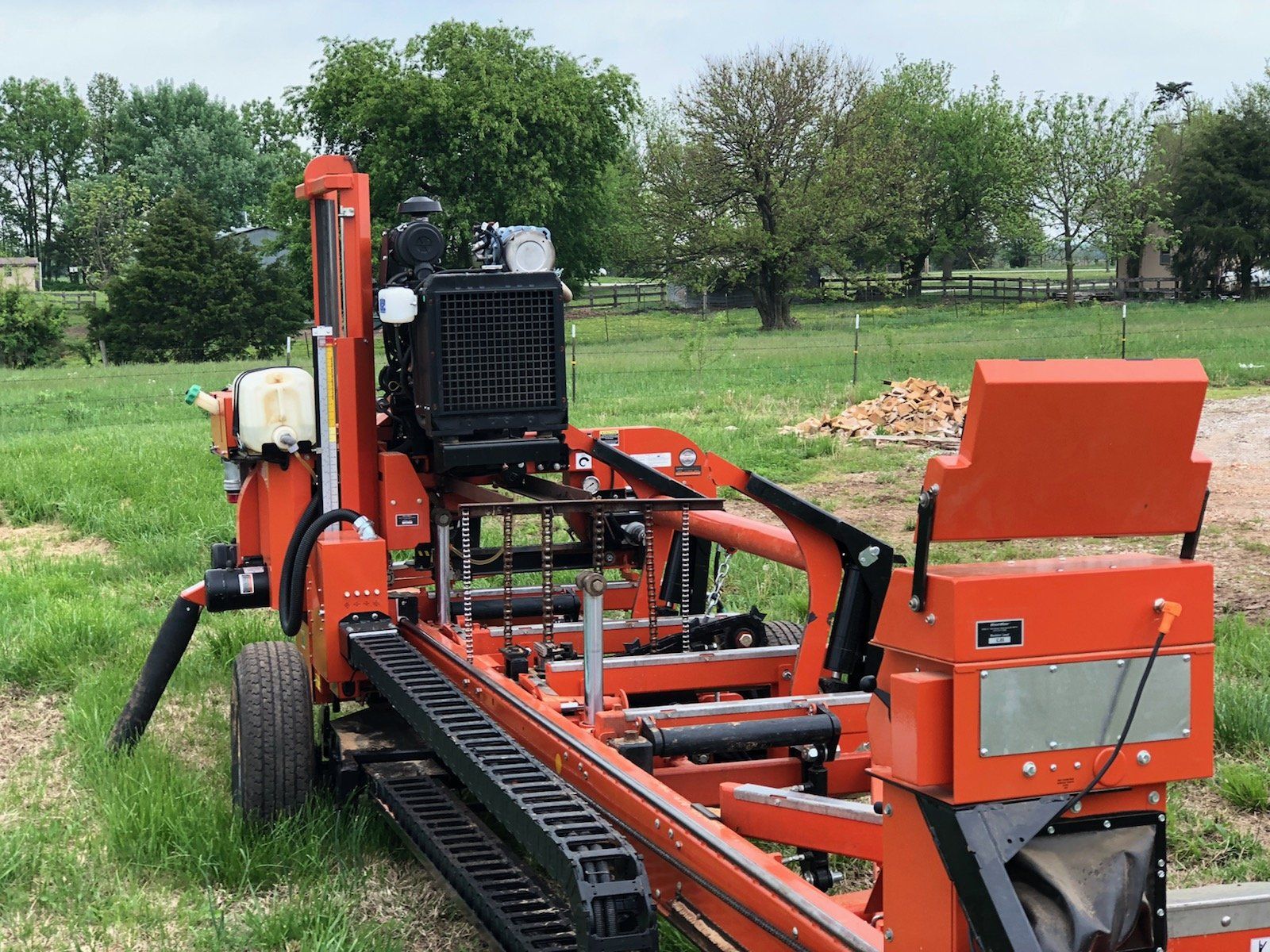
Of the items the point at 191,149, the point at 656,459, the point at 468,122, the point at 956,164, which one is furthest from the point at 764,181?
the point at 191,149

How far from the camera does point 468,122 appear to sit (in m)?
46.5

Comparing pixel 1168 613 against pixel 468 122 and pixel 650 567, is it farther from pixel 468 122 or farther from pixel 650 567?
pixel 468 122

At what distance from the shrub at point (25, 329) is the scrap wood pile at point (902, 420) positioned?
34.0 m

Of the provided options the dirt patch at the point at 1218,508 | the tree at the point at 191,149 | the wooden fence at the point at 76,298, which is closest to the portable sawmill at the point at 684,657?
the dirt patch at the point at 1218,508

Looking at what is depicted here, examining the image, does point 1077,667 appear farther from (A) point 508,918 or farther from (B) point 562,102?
(B) point 562,102

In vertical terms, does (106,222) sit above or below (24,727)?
above

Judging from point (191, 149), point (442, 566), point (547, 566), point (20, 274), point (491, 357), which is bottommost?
point (442, 566)

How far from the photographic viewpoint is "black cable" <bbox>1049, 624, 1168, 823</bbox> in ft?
8.62

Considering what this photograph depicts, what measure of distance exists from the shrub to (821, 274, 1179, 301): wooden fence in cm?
2689

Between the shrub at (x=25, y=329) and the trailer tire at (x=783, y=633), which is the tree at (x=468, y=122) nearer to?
the shrub at (x=25, y=329)

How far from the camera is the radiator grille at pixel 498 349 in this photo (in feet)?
17.5

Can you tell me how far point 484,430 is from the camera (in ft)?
17.7

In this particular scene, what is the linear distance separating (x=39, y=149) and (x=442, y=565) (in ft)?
306

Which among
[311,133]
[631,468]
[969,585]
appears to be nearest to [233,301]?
[311,133]
